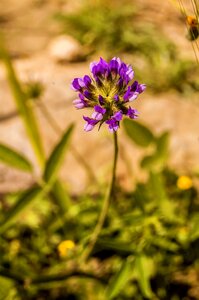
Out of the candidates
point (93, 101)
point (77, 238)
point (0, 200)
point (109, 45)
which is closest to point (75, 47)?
point (109, 45)

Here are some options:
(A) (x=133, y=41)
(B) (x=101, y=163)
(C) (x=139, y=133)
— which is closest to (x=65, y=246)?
(C) (x=139, y=133)

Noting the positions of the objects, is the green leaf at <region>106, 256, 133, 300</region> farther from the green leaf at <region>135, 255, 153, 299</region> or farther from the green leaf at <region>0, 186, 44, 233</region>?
the green leaf at <region>0, 186, 44, 233</region>

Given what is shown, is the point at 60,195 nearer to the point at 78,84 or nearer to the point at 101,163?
the point at 101,163

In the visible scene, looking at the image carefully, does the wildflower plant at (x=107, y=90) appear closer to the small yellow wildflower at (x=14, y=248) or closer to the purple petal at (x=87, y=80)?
the purple petal at (x=87, y=80)

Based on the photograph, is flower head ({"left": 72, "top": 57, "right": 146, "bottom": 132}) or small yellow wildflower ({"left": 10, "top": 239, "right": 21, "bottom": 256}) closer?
flower head ({"left": 72, "top": 57, "right": 146, "bottom": 132})

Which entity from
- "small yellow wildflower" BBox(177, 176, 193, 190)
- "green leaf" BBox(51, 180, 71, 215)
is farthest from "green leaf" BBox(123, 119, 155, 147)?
"green leaf" BBox(51, 180, 71, 215)

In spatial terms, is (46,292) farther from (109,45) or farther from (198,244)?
(109,45)
